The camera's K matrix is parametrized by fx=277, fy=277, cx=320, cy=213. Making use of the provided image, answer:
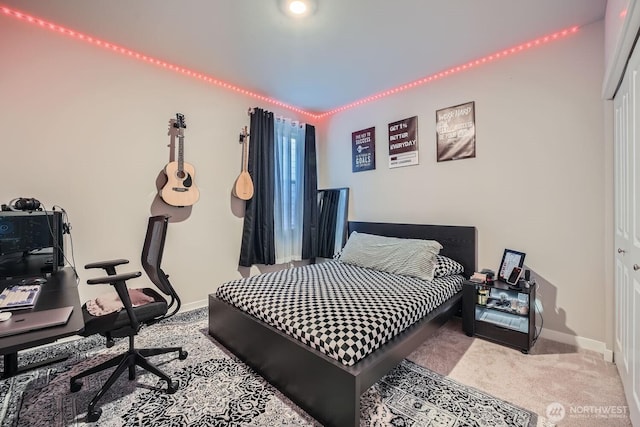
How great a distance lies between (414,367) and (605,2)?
9.28 ft

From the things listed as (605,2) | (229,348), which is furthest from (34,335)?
(605,2)

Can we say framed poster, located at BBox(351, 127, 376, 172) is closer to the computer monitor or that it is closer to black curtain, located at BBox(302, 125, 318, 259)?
black curtain, located at BBox(302, 125, 318, 259)

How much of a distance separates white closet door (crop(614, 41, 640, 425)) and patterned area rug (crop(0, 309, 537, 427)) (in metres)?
0.59

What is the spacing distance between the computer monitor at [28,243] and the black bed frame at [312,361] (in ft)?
3.73

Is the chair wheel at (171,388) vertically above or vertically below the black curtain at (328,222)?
below

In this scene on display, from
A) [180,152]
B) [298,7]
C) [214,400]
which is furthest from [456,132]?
[214,400]

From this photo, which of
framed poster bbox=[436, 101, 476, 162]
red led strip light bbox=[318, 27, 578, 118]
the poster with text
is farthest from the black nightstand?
red led strip light bbox=[318, 27, 578, 118]

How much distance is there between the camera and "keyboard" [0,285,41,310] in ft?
3.84

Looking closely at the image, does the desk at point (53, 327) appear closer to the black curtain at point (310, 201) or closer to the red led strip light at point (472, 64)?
the black curtain at point (310, 201)

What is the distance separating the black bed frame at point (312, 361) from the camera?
4.36 feet

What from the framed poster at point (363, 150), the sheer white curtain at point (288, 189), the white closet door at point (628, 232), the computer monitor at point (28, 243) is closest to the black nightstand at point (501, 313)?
the white closet door at point (628, 232)

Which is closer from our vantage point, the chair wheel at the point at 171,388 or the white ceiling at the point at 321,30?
the chair wheel at the point at 171,388

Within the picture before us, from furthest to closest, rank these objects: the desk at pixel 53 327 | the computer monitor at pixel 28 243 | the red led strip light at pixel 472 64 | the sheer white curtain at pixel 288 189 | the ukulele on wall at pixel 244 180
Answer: the sheer white curtain at pixel 288 189, the ukulele on wall at pixel 244 180, the red led strip light at pixel 472 64, the computer monitor at pixel 28 243, the desk at pixel 53 327

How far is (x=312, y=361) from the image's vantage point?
146 cm
